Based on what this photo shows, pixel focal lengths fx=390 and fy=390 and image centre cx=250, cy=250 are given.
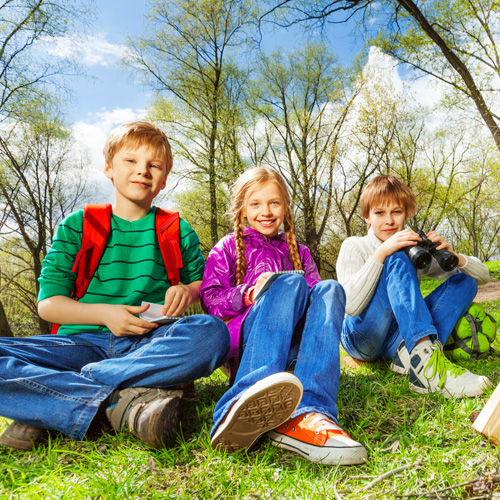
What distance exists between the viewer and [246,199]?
231 centimetres

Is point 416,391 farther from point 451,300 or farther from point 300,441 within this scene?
point 300,441

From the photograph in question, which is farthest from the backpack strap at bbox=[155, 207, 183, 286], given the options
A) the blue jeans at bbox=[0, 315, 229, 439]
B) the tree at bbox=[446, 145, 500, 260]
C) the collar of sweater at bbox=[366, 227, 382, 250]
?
the tree at bbox=[446, 145, 500, 260]

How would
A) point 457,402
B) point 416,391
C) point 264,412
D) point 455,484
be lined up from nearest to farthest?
point 455,484, point 264,412, point 457,402, point 416,391

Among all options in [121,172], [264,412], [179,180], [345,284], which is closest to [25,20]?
[179,180]

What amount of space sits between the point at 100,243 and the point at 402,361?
178 centimetres

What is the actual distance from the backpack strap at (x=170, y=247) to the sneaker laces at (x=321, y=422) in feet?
3.46

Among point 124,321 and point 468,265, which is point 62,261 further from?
point 468,265

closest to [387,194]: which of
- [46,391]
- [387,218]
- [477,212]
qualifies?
[387,218]

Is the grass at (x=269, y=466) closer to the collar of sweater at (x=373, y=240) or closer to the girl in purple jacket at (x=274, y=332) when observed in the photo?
the girl in purple jacket at (x=274, y=332)

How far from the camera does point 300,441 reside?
1.40 meters

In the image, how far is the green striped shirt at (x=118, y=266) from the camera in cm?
197

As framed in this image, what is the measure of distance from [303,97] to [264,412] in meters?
17.2

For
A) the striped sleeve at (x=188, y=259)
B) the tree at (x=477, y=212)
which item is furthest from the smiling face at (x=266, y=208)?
the tree at (x=477, y=212)

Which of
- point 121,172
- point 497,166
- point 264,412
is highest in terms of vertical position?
point 497,166
